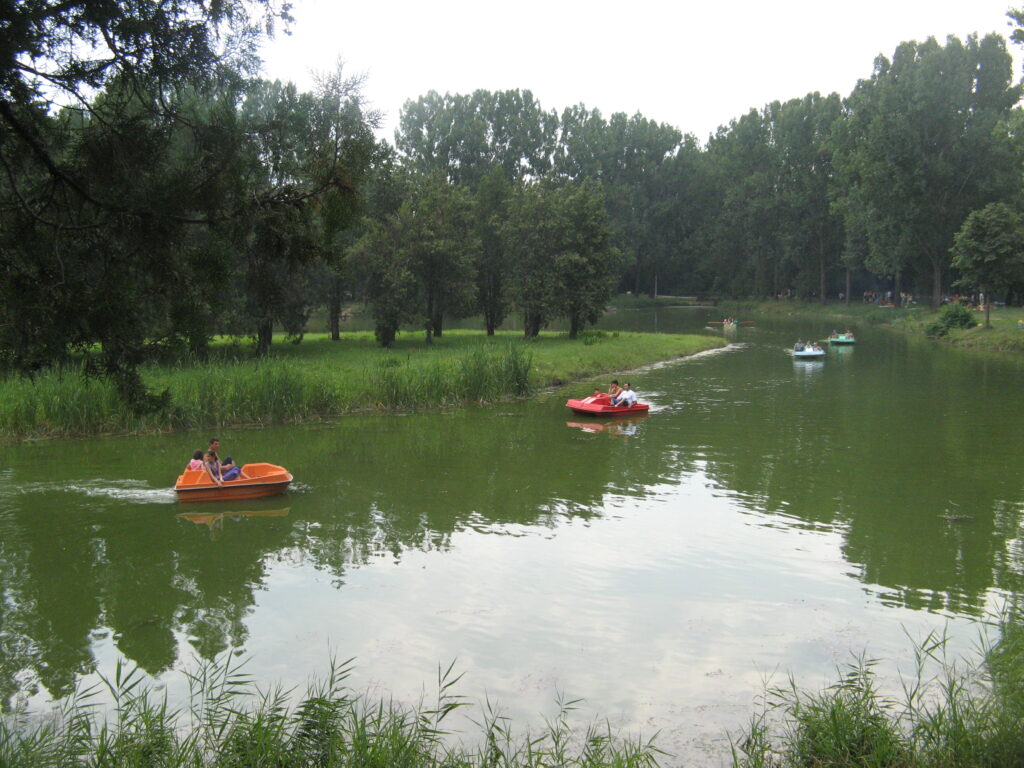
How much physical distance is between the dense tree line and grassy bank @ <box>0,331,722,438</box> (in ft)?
6.60

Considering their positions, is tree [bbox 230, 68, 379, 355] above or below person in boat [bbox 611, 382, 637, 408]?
above

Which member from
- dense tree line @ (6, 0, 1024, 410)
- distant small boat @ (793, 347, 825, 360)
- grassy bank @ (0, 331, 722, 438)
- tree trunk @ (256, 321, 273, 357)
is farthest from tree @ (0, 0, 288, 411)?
distant small boat @ (793, 347, 825, 360)

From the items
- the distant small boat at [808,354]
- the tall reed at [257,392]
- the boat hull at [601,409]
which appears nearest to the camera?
the tall reed at [257,392]

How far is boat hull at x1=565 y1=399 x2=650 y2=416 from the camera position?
24.0 metres

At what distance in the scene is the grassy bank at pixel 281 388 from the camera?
19859 mm

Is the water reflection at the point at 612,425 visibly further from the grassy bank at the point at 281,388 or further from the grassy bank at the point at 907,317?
the grassy bank at the point at 907,317

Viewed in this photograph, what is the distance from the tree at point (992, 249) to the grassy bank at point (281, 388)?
26.5 m

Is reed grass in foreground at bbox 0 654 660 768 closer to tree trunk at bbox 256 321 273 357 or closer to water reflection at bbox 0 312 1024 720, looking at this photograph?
water reflection at bbox 0 312 1024 720

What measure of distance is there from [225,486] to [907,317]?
60611 millimetres

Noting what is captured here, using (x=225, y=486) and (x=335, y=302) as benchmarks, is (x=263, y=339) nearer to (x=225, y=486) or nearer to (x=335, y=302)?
(x=335, y=302)

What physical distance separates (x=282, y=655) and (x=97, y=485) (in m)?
8.98

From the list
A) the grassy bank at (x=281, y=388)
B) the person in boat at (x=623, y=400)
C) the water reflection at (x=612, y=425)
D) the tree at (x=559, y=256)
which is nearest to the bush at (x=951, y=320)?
the tree at (x=559, y=256)

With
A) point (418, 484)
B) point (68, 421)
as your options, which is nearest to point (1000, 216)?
point (418, 484)

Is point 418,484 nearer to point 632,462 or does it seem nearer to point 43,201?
point 632,462
